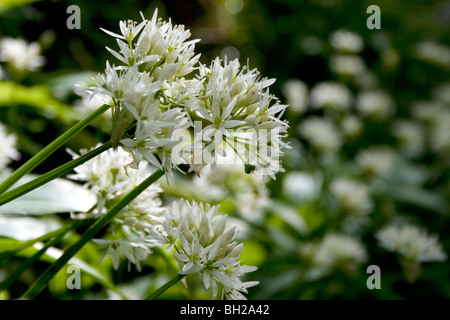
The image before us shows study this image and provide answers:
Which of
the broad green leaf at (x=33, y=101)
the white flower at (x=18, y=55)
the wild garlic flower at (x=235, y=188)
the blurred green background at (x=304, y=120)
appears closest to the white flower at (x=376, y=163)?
the blurred green background at (x=304, y=120)

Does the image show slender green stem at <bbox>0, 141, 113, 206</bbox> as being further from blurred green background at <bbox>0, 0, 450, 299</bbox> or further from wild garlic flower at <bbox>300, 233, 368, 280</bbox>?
wild garlic flower at <bbox>300, 233, 368, 280</bbox>

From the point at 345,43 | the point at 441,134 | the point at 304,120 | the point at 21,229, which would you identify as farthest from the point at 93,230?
the point at 441,134

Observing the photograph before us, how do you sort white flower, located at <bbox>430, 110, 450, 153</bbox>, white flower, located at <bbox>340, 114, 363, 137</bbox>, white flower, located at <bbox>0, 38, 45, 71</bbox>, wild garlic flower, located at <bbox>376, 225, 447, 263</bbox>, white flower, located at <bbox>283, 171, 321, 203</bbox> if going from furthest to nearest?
white flower, located at <bbox>430, 110, 450, 153</bbox>, white flower, located at <bbox>340, 114, 363, 137</bbox>, white flower, located at <bbox>283, 171, 321, 203</bbox>, white flower, located at <bbox>0, 38, 45, 71</bbox>, wild garlic flower, located at <bbox>376, 225, 447, 263</bbox>

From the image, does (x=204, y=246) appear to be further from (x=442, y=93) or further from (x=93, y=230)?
(x=442, y=93)

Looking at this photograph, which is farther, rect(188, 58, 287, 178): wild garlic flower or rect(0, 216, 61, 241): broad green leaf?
rect(0, 216, 61, 241): broad green leaf

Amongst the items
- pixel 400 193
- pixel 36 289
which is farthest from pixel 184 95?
pixel 400 193

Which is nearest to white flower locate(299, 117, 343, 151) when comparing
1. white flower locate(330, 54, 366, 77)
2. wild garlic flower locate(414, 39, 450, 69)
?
white flower locate(330, 54, 366, 77)
